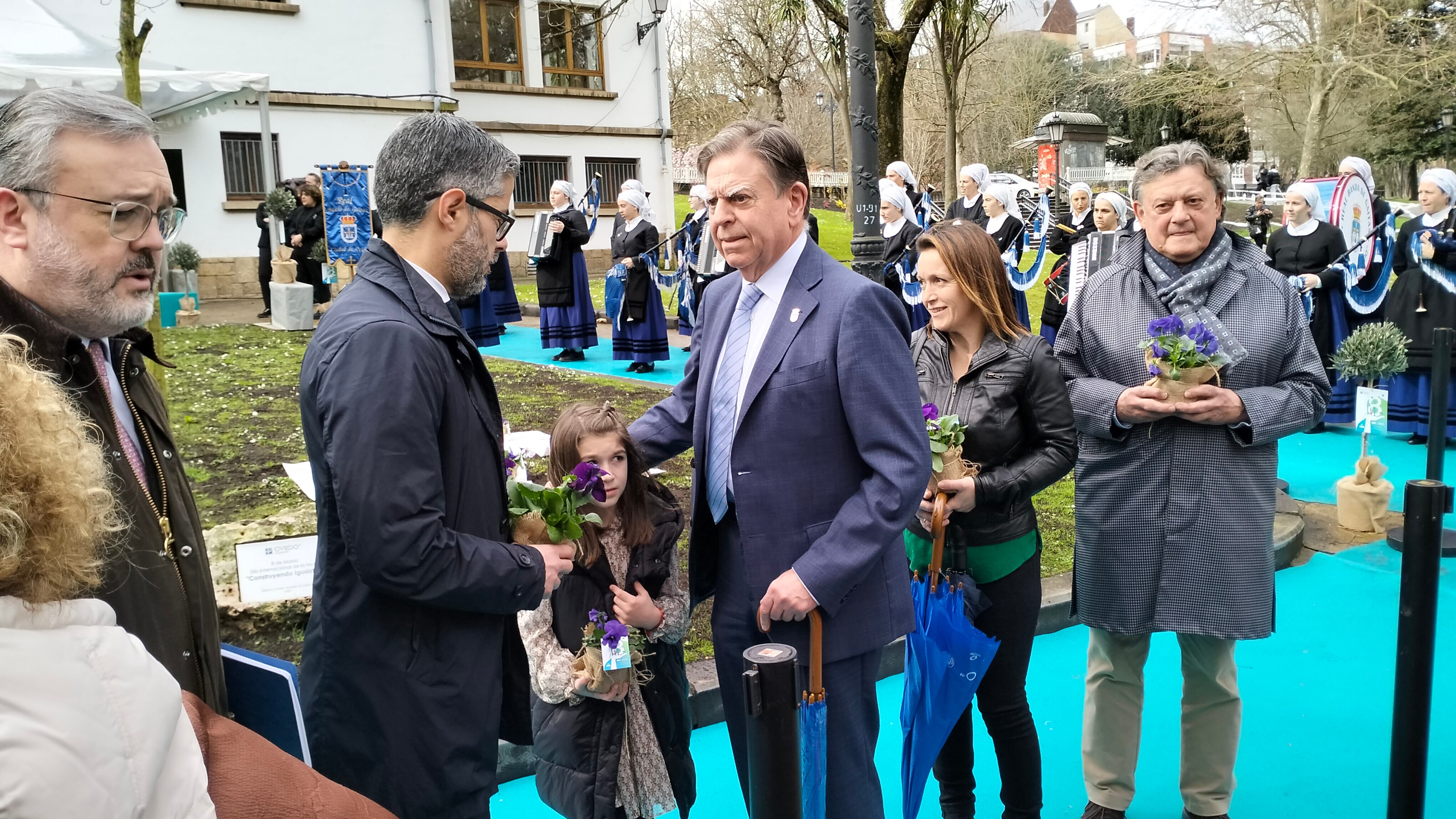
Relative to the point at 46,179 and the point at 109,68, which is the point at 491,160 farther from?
the point at 109,68

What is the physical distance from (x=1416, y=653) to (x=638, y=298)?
375 inches

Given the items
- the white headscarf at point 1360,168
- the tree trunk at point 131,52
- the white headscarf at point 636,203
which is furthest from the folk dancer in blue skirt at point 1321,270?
the tree trunk at point 131,52

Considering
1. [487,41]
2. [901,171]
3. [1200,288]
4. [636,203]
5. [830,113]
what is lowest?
[1200,288]

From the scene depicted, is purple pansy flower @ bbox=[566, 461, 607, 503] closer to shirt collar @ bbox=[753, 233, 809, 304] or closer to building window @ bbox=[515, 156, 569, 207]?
shirt collar @ bbox=[753, 233, 809, 304]

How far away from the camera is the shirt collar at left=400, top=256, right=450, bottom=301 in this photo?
6.95 feet

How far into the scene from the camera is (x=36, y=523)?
111 centimetres

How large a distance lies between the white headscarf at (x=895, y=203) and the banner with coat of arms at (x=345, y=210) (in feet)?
23.2

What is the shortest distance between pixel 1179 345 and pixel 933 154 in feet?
138

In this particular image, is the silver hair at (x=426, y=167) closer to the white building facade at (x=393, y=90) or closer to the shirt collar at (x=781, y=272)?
the shirt collar at (x=781, y=272)

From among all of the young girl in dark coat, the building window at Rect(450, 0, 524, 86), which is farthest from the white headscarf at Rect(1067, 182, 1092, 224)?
the building window at Rect(450, 0, 524, 86)

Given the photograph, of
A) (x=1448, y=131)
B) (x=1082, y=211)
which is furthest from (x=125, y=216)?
(x=1448, y=131)

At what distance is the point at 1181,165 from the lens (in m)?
2.96

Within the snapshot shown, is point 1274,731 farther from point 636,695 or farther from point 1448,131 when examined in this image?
point 1448,131

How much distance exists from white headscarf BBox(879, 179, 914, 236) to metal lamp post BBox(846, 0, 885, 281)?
6.35 meters
